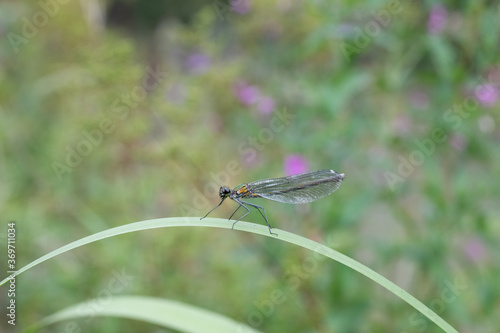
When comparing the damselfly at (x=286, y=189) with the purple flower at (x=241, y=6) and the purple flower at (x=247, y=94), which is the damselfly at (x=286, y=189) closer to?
the purple flower at (x=247, y=94)

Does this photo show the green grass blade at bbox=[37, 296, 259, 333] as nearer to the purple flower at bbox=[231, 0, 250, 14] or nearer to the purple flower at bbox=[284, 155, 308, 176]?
the purple flower at bbox=[284, 155, 308, 176]

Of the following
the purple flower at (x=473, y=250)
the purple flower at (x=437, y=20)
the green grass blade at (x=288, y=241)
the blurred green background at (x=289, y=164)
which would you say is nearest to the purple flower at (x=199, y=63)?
the blurred green background at (x=289, y=164)

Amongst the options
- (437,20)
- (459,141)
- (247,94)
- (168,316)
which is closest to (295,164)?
(247,94)

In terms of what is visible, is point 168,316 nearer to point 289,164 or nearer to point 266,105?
point 289,164

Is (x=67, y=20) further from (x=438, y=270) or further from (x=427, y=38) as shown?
(x=438, y=270)

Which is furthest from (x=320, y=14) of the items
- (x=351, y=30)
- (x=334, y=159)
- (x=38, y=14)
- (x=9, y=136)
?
(x=38, y=14)

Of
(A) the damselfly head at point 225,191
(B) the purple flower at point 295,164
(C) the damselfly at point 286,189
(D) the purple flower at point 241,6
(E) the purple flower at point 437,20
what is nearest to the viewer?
(C) the damselfly at point 286,189

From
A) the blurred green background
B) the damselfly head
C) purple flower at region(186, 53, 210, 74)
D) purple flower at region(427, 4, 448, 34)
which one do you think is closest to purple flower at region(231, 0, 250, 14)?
the blurred green background
